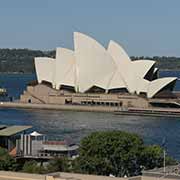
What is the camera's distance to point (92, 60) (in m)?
44.0

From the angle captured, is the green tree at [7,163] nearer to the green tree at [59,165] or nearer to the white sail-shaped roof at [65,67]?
the green tree at [59,165]

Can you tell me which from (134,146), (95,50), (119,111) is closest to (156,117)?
(119,111)

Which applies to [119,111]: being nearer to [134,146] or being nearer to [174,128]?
[174,128]

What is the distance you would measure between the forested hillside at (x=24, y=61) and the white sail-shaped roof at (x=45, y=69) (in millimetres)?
78821

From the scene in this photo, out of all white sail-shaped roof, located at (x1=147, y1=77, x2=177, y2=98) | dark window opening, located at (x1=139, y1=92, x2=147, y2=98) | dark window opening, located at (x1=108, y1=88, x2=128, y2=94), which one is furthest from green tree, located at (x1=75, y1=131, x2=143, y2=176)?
dark window opening, located at (x1=108, y1=88, x2=128, y2=94)

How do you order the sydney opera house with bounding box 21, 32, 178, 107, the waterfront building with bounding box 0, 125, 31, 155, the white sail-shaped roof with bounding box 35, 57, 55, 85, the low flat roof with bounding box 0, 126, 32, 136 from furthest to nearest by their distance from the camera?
the white sail-shaped roof with bounding box 35, 57, 55, 85 → the sydney opera house with bounding box 21, 32, 178, 107 → the low flat roof with bounding box 0, 126, 32, 136 → the waterfront building with bounding box 0, 125, 31, 155

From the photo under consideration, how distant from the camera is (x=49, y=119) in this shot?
124 ft

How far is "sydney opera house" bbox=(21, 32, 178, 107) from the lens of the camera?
4388cm

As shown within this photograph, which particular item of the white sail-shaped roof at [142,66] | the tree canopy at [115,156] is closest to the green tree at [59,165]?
the tree canopy at [115,156]

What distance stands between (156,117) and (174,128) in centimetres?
807

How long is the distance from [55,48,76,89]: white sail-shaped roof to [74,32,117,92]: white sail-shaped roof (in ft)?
1.80

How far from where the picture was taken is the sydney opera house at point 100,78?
43.9 m

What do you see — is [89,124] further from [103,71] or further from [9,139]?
[9,139]

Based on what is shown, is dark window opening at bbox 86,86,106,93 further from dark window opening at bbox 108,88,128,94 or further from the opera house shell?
dark window opening at bbox 108,88,128,94
